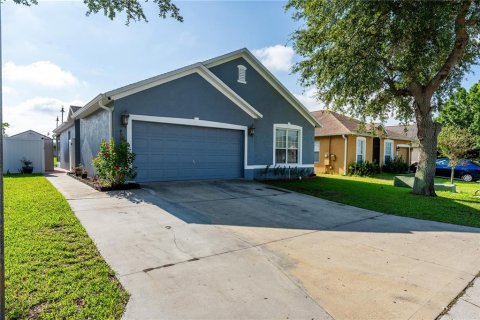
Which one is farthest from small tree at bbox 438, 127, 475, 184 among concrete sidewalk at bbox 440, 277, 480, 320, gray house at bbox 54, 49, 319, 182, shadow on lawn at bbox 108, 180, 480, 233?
concrete sidewalk at bbox 440, 277, 480, 320

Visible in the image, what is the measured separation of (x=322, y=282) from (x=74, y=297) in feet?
9.46

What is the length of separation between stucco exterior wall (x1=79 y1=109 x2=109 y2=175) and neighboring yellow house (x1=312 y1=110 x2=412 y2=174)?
13.7m

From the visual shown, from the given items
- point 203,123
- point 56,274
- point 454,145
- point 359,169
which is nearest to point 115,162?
point 203,123

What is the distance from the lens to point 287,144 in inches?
594

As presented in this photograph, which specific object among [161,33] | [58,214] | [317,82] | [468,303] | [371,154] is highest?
[161,33]

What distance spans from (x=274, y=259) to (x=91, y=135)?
10738mm

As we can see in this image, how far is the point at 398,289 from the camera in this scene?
3424mm

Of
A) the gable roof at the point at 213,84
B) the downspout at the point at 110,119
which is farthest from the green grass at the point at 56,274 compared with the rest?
the gable roof at the point at 213,84

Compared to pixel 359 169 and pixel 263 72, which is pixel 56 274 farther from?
pixel 359 169

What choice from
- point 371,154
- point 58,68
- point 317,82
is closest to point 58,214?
point 58,68

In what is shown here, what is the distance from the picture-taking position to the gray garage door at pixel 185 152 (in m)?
9.82

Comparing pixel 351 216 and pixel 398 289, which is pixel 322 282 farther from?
pixel 351 216

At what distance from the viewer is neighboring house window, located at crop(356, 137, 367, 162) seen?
2019 cm

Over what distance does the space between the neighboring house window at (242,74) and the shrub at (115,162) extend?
6.95m
